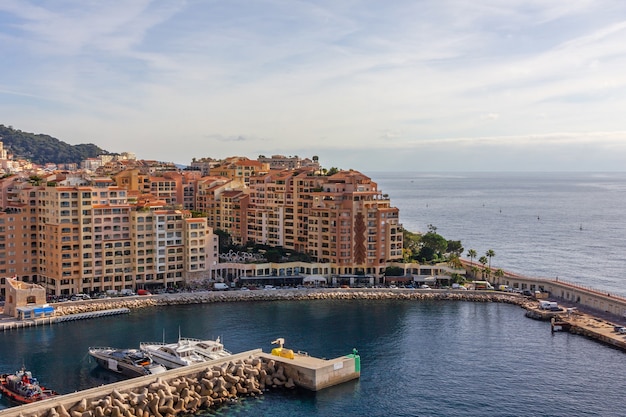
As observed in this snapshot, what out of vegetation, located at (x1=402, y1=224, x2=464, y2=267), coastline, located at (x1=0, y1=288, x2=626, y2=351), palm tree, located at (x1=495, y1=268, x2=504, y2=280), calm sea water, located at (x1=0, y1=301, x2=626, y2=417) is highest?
vegetation, located at (x1=402, y1=224, x2=464, y2=267)

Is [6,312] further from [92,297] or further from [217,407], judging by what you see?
[217,407]

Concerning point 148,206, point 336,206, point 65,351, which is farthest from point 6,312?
point 336,206

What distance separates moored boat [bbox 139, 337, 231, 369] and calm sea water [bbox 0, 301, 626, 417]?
386 centimetres

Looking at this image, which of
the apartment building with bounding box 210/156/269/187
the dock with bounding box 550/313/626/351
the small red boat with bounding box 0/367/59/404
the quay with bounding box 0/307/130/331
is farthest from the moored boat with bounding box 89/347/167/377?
the apartment building with bounding box 210/156/269/187

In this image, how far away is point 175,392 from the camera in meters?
45.7

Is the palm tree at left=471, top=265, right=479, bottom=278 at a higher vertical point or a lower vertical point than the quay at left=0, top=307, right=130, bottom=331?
higher

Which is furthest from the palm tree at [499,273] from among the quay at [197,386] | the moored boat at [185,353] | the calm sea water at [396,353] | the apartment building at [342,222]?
the moored boat at [185,353]

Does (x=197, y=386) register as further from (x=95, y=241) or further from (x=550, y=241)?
(x=550, y=241)

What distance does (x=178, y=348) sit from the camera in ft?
173

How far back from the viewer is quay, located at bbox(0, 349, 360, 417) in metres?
41.5

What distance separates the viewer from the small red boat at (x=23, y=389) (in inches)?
1789

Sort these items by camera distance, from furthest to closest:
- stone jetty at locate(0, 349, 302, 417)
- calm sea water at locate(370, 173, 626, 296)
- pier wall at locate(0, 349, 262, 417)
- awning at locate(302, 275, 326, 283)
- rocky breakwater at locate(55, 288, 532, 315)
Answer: calm sea water at locate(370, 173, 626, 296), awning at locate(302, 275, 326, 283), rocky breakwater at locate(55, 288, 532, 315), stone jetty at locate(0, 349, 302, 417), pier wall at locate(0, 349, 262, 417)

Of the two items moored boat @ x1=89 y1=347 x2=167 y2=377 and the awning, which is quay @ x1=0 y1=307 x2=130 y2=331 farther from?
the awning

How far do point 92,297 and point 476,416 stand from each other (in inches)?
1945
